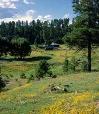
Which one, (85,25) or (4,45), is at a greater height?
(85,25)

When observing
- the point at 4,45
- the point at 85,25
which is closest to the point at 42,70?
the point at 85,25

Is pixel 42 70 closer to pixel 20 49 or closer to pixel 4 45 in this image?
pixel 20 49

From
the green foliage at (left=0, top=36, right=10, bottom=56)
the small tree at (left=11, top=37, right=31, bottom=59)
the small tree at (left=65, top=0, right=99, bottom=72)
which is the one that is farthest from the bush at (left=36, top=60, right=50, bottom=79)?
the green foliage at (left=0, top=36, right=10, bottom=56)

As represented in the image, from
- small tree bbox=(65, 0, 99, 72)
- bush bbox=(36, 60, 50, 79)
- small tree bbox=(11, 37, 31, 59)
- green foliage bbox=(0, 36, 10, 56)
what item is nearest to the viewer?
small tree bbox=(65, 0, 99, 72)

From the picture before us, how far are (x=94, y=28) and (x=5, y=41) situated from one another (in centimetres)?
9267

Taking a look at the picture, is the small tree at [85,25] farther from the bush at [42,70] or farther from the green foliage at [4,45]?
the green foliage at [4,45]

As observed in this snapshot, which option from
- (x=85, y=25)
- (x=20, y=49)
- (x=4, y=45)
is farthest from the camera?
(x=4, y=45)

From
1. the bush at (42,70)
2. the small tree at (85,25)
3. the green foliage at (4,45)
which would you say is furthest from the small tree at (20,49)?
the small tree at (85,25)

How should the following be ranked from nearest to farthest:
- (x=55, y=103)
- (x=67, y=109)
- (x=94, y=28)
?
(x=67, y=109) < (x=55, y=103) < (x=94, y=28)

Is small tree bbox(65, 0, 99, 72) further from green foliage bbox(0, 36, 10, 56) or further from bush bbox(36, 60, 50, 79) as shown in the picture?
green foliage bbox(0, 36, 10, 56)

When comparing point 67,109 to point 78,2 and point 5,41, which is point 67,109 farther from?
point 5,41

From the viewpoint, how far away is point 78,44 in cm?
5609

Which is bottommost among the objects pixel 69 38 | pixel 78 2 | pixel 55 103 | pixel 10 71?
pixel 10 71

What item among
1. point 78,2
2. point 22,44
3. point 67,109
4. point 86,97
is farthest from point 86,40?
point 22,44
